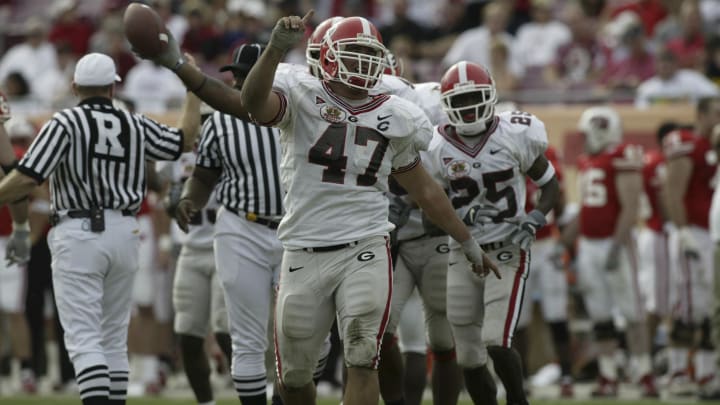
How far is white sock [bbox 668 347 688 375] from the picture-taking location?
10141 mm

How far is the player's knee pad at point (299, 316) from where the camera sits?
19.0ft

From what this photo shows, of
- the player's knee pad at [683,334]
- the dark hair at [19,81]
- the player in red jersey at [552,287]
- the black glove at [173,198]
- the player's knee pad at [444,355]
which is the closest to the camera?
the player's knee pad at [444,355]

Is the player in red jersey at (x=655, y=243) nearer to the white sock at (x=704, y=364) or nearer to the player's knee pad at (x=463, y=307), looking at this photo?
the white sock at (x=704, y=364)

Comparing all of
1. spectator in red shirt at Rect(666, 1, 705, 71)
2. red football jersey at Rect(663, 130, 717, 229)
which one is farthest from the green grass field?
spectator in red shirt at Rect(666, 1, 705, 71)

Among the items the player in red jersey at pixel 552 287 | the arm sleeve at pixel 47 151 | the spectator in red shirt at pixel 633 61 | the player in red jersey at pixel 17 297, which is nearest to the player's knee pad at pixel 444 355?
the arm sleeve at pixel 47 151

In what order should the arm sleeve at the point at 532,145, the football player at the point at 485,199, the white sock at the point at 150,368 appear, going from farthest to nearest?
the white sock at the point at 150,368 < the arm sleeve at the point at 532,145 < the football player at the point at 485,199

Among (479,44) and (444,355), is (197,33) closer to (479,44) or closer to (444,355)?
(479,44)

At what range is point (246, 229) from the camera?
712 cm

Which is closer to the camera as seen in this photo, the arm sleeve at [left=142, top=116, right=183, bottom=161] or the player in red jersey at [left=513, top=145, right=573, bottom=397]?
the arm sleeve at [left=142, top=116, right=183, bottom=161]

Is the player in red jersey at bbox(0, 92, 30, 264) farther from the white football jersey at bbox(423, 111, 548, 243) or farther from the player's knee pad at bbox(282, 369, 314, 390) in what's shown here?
the white football jersey at bbox(423, 111, 548, 243)

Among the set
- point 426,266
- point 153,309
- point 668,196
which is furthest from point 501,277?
point 153,309

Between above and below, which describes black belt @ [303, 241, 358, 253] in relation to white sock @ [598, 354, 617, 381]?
above

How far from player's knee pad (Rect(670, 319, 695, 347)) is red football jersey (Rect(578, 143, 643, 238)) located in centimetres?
88

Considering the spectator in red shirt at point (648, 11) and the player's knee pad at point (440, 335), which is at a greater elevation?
the spectator in red shirt at point (648, 11)
